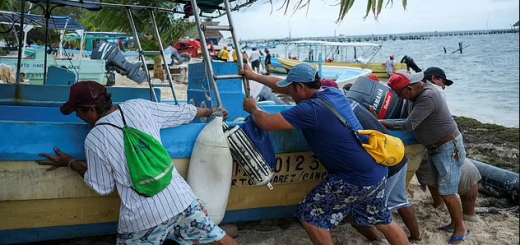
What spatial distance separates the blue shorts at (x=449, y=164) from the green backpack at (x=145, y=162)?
102 inches

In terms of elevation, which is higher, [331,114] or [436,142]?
[331,114]

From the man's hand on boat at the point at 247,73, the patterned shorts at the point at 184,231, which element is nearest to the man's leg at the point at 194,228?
the patterned shorts at the point at 184,231

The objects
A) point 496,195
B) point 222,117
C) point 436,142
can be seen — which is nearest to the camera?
point 222,117

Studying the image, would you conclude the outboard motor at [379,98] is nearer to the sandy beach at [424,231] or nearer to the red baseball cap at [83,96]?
the sandy beach at [424,231]

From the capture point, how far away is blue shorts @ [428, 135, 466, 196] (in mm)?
3930

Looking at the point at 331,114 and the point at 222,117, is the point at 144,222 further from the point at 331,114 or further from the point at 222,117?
the point at 331,114

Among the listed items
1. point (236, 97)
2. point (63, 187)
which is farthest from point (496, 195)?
point (63, 187)

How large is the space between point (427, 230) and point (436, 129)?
108 centimetres

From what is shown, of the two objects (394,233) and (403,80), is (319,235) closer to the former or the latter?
(394,233)

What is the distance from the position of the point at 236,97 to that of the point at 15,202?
7.88 feet

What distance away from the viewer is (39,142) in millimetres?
2879

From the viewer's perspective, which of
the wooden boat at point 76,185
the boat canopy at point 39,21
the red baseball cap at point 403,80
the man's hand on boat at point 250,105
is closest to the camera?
the wooden boat at point 76,185

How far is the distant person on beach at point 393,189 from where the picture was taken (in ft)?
11.4

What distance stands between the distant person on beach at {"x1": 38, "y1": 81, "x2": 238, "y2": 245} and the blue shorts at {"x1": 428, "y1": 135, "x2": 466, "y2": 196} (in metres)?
2.30
